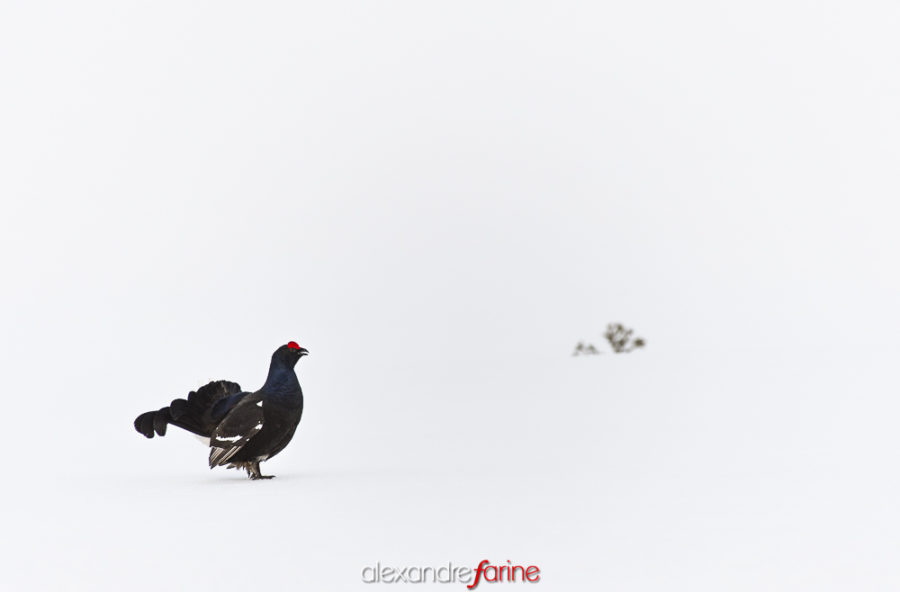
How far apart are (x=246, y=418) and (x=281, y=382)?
515mm

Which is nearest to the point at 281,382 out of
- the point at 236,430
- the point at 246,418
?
the point at 246,418

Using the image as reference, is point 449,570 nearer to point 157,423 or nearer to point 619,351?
point 157,423

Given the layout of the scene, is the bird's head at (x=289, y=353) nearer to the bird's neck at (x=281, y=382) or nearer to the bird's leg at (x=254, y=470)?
the bird's neck at (x=281, y=382)

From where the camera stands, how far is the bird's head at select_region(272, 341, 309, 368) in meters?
9.55

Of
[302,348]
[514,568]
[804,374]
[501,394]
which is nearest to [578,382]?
[501,394]

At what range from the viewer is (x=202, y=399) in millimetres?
9945

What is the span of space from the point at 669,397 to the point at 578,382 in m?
2.45

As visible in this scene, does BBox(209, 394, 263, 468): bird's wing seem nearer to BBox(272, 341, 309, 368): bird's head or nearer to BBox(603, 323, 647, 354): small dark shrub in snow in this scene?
BBox(272, 341, 309, 368): bird's head

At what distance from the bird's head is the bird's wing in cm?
46

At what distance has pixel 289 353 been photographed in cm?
956

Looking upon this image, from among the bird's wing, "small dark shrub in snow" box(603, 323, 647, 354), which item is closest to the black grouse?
the bird's wing

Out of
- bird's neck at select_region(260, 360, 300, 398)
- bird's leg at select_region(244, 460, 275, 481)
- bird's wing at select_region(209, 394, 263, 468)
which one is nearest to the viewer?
bird's wing at select_region(209, 394, 263, 468)

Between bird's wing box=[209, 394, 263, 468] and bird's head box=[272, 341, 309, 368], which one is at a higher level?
bird's head box=[272, 341, 309, 368]

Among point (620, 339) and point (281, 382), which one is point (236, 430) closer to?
point (281, 382)
